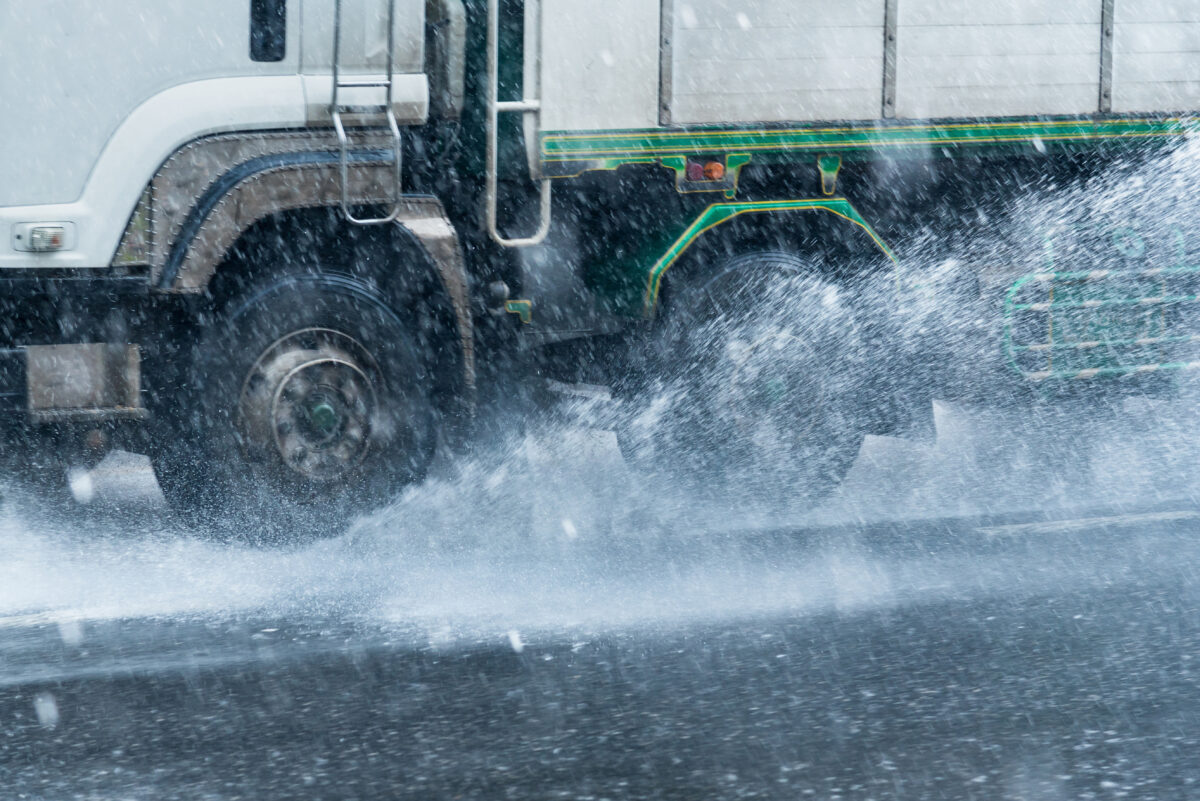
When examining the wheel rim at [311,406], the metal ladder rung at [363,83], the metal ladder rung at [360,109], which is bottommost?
the wheel rim at [311,406]

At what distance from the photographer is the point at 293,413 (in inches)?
241

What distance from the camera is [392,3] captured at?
606 centimetres

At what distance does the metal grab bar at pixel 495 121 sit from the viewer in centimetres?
623

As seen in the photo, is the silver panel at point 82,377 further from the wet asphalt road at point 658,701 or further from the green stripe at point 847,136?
the green stripe at point 847,136

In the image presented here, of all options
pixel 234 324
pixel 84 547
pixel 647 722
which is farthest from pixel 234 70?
pixel 647 722

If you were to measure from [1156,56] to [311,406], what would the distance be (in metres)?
4.05

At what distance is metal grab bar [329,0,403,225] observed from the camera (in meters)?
5.94

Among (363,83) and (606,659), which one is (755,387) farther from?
(606,659)

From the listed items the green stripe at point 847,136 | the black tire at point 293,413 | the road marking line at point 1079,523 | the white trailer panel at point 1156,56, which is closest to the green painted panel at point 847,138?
the green stripe at point 847,136

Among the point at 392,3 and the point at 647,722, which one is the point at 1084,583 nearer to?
the point at 647,722

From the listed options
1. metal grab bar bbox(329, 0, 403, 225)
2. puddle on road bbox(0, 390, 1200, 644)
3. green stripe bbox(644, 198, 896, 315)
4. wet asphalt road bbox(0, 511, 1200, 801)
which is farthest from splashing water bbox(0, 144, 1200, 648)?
metal grab bar bbox(329, 0, 403, 225)

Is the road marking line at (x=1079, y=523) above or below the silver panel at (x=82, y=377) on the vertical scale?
below

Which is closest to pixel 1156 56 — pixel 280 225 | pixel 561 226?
pixel 561 226

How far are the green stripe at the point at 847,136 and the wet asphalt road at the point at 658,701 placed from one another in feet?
6.01
